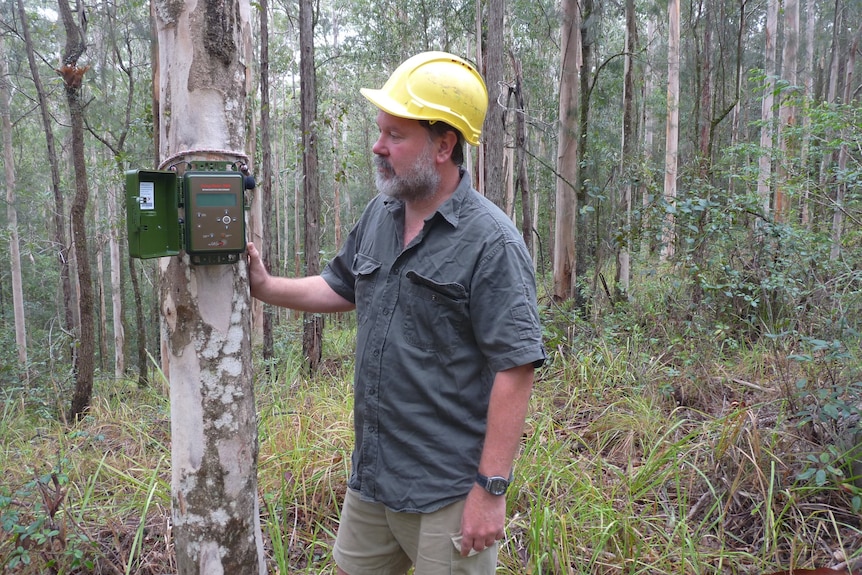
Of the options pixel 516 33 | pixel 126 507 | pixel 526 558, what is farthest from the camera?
pixel 516 33

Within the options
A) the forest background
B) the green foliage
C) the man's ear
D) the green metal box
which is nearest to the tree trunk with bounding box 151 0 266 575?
the green metal box

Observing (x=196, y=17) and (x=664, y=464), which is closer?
(x=196, y=17)

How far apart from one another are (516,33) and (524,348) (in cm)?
1730

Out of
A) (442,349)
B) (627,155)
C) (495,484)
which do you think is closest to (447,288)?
(442,349)

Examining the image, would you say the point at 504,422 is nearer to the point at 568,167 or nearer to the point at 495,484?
the point at 495,484

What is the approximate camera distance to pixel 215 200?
1615 mm

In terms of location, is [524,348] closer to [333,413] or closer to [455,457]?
[455,457]

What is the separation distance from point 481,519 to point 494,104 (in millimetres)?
4427

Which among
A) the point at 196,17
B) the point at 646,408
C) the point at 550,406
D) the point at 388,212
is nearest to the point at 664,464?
the point at 646,408

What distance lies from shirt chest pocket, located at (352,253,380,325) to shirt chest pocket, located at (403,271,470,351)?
0.20 metres

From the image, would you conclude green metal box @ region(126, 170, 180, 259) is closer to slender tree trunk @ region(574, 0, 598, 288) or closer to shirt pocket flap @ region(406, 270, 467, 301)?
shirt pocket flap @ region(406, 270, 467, 301)

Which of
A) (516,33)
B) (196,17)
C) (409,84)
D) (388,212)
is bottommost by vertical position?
(388,212)

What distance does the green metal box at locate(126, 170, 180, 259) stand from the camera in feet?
5.09

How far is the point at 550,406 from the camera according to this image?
4.48m
